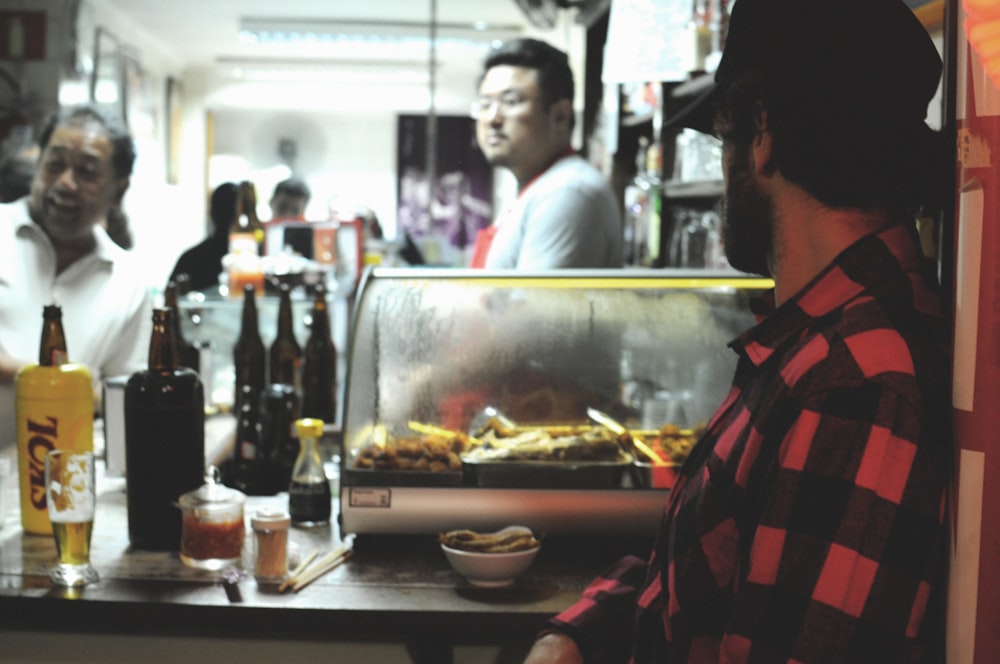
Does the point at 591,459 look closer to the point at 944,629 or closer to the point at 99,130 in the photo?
the point at 944,629

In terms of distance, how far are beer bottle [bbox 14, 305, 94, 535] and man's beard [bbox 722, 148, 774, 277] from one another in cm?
132

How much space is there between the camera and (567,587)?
5.96ft

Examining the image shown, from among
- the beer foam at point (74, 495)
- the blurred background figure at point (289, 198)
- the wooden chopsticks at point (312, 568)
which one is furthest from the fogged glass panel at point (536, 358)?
the blurred background figure at point (289, 198)

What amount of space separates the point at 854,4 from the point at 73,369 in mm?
1568

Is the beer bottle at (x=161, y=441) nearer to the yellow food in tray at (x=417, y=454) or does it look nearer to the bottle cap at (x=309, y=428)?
the bottle cap at (x=309, y=428)

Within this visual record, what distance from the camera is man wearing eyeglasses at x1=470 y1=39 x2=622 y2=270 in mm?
3125

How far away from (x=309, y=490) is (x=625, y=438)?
2.25ft

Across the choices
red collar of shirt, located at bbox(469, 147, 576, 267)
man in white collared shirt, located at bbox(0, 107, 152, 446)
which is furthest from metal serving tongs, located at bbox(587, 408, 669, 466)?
man in white collared shirt, located at bbox(0, 107, 152, 446)

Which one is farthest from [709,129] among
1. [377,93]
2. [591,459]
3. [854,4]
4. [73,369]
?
[377,93]

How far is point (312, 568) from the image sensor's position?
1840mm

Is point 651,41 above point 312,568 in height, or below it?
above

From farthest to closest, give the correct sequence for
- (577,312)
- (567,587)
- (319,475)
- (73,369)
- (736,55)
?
(577,312)
(319,475)
(73,369)
(567,587)
(736,55)

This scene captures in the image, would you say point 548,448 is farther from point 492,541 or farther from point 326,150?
point 326,150

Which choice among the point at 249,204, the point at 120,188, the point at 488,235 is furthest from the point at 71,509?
the point at 249,204
